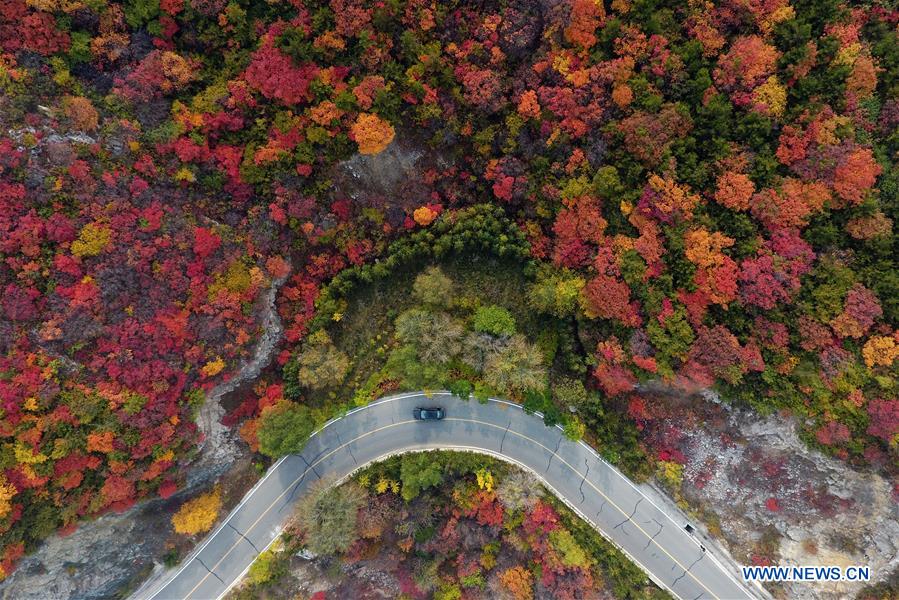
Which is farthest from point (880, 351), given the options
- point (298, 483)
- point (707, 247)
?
point (298, 483)

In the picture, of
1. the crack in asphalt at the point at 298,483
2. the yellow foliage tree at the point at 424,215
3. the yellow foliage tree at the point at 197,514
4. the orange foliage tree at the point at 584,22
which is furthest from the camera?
the crack in asphalt at the point at 298,483

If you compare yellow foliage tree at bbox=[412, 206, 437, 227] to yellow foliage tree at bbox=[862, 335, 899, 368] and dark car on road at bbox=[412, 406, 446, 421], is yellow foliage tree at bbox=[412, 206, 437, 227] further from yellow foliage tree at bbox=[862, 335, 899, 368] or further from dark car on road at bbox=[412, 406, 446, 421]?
yellow foliage tree at bbox=[862, 335, 899, 368]

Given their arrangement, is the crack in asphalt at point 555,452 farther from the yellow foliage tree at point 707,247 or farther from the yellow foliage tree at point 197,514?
Answer: the yellow foliage tree at point 197,514

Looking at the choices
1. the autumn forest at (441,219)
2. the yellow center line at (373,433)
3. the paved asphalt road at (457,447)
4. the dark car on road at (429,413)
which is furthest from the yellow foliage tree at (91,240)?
the dark car on road at (429,413)

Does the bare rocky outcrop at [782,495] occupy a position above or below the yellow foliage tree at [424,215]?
below

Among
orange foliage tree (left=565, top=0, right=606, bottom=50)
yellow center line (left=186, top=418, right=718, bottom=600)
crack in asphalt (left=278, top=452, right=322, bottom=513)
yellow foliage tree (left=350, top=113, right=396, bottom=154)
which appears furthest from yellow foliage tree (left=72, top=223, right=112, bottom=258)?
orange foliage tree (left=565, top=0, right=606, bottom=50)

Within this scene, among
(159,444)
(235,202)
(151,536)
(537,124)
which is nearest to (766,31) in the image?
(537,124)
